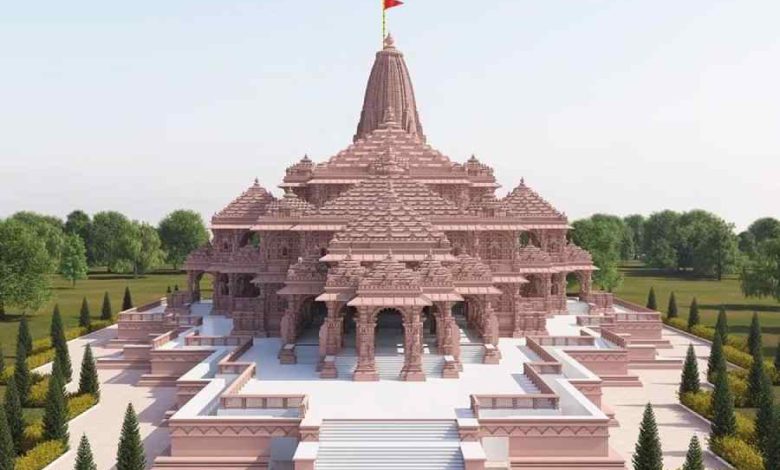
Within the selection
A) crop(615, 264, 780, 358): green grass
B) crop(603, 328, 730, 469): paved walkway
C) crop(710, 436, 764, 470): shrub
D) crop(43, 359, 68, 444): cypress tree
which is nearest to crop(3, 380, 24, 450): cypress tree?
crop(43, 359, 68, 444): cypress tree

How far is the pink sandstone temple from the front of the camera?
1784 cm

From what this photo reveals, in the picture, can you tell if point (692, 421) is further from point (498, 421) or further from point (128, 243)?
point (128, 243)

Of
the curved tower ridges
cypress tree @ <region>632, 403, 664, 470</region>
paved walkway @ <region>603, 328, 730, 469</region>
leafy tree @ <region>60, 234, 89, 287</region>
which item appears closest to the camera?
cypress tree @ <region>632, 403, 664, 470</region>

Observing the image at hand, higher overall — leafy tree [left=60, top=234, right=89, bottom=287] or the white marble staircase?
leafy tree [left=60, top=234, right=89, bottom=287]

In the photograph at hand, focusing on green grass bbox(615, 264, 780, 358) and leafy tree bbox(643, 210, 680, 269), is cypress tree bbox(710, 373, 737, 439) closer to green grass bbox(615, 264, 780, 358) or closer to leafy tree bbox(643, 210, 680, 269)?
green grass bbox(615, 264, 780, 358)

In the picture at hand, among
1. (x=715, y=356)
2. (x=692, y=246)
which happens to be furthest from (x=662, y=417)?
(x=692, y=246)

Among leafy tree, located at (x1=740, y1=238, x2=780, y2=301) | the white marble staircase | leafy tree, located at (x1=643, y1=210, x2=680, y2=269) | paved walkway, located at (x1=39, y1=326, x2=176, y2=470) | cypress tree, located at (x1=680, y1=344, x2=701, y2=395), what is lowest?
paved walkway, located at (x1=39, y1=326, x2=176, y2=470)

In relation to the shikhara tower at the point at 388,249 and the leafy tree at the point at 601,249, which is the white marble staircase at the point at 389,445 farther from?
the leafy tree at the point at 601,249

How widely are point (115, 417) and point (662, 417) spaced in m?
17.2

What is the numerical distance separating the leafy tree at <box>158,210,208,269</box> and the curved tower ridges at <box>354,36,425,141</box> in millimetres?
55884

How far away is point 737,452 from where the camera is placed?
1773cm

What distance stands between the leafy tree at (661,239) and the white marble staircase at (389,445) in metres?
80.8

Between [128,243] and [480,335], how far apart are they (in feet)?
199


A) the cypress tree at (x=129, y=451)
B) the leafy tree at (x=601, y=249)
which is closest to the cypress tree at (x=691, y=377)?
the cypress tree at (x=129, y=451)
